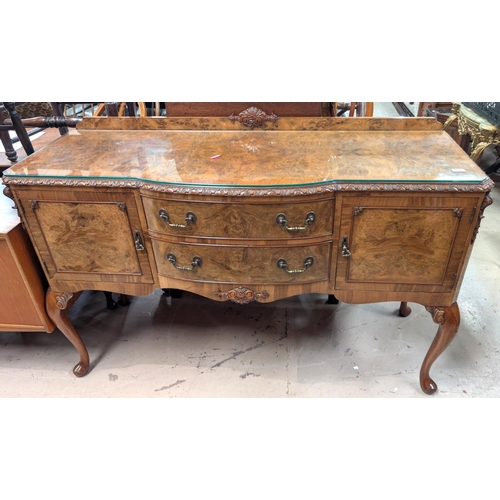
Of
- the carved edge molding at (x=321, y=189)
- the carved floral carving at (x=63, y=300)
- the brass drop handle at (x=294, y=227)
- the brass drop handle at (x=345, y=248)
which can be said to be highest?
the carved edge molding at (x=321, y=189)

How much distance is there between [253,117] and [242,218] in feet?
1.81

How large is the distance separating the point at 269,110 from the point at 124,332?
4.28 ft

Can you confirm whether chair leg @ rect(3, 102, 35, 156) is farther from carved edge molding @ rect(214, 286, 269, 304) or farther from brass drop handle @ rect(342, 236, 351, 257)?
brass drop handle @ rect(342, 236, 351, 257)

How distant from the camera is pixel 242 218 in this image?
126cm

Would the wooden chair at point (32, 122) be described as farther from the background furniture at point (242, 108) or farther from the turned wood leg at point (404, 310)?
the turned wood leg at point (404, 310)

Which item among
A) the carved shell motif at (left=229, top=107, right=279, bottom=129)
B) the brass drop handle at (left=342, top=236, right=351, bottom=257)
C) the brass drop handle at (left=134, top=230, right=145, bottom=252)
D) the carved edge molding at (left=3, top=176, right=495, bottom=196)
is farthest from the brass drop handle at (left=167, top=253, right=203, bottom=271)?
the carved shell motif at (left=229, top=107, right=279, bottom=129)

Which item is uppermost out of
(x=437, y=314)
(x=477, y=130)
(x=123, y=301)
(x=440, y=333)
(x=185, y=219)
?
(x=185, y=219)

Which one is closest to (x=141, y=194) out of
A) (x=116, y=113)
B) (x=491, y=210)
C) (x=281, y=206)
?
(x=281, y=206)

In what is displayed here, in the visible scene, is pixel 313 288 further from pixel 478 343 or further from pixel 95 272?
pixel 478 343

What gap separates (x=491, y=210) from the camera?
2.89 metres

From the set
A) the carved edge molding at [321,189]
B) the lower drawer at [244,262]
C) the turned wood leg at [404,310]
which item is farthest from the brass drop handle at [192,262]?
the turned wood leg at [404,310]

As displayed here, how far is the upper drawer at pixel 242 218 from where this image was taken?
4.07ft

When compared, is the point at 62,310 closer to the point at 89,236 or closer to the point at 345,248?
the point at 89,236

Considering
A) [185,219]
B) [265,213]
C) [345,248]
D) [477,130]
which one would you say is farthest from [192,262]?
[477,130]
